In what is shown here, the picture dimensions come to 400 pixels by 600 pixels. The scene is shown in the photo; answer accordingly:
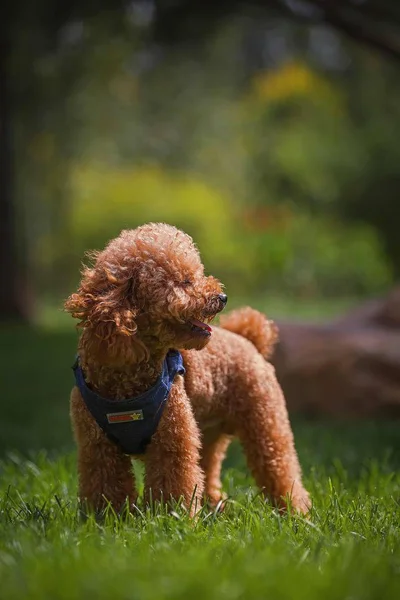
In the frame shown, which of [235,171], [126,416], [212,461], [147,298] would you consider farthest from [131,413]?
[235,171]

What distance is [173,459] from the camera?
341 cm

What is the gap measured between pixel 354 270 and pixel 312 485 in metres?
16.6

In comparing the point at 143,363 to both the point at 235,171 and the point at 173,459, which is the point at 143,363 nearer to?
the point at 173,459

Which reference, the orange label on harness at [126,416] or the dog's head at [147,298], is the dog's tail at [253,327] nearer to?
the dog's head at [147,298]

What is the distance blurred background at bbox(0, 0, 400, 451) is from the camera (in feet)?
34.4

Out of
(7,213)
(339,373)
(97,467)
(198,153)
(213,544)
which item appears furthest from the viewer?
(198,153)

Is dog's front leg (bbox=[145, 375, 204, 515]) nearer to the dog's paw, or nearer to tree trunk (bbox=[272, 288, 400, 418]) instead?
the dog's paw

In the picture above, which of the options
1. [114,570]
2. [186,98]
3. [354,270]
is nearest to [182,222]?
[186,98]

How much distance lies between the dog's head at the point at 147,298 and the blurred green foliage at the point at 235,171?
11.7m

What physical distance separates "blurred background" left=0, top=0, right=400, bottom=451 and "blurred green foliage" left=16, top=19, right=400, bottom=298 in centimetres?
5

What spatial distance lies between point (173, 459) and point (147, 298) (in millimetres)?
638

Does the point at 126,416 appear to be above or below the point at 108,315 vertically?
below

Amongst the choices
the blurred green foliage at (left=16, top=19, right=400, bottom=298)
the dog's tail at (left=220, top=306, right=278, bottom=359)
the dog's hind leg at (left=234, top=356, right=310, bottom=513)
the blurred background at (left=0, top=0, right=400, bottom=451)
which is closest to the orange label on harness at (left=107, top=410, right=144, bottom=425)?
the dog's hind leg at (left=234, top=356, right=310, bottom=513)

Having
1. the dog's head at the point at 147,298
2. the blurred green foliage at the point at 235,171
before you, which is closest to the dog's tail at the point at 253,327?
the dog's head at the point at 147,298
